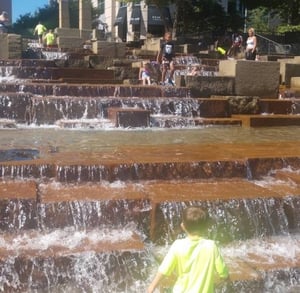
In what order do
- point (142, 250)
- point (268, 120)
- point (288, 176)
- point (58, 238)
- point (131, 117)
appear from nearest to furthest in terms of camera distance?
point (142, 250) → point (58, 238) → point (288, 176) → point (131, 117) → point (268, 120)

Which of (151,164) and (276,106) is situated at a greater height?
(276,106)

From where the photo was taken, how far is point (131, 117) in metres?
12.4

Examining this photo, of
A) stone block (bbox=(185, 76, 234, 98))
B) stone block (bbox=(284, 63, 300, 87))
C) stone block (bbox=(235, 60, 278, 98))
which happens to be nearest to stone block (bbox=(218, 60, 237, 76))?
stone block (bbox=(235, 60, 278, 98))

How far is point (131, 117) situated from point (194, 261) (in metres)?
8.63

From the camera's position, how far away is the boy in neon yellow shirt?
3.90 metres

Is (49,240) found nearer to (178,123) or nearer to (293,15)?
(178,123)

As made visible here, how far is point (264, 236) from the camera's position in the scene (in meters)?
6.90

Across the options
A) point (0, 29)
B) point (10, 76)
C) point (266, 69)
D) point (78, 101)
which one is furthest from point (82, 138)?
point (0, 29)

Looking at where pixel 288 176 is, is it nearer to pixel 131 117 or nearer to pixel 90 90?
pixel 131 117

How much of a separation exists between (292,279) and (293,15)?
122 ft

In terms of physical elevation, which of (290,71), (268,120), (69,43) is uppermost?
(69,43)

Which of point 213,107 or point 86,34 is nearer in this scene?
point 213,107

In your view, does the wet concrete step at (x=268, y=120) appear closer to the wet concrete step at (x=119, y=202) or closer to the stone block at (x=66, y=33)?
the wet concrete step at (x=119, y=202)

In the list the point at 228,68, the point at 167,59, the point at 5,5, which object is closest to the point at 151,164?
the point at 228,68
